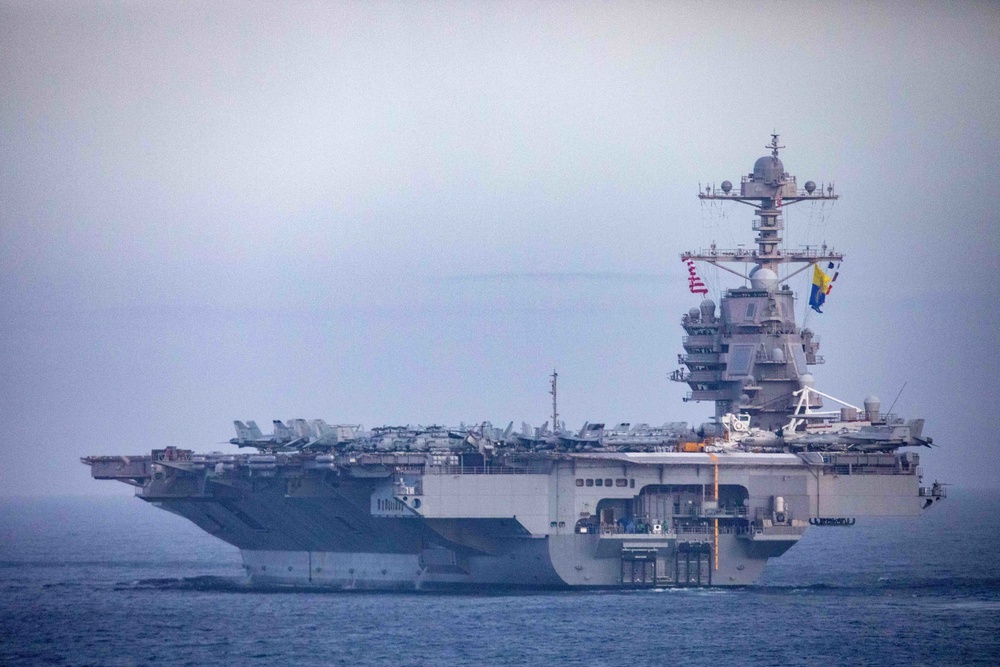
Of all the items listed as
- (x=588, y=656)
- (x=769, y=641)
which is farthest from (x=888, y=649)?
(x=588, y=656)

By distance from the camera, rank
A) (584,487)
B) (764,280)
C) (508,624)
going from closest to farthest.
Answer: (508,624) → (584,487) → (764,280)

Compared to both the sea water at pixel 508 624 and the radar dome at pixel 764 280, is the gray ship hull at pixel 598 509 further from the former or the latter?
the radar dome at pixel 764 280

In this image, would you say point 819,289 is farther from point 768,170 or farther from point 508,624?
point 508,624

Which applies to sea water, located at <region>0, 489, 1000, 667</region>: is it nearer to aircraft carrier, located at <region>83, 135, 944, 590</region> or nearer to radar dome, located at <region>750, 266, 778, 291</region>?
aircraft carrier, located at <region>83, 135, 944, 590</region>

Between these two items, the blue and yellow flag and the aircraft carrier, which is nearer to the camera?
the aircraft carrier

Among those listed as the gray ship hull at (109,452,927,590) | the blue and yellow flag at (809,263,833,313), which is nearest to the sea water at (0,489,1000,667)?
the gray ship hull at (109,452,927,590)

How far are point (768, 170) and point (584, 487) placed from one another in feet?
37.1

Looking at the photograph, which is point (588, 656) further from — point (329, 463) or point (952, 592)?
point (952, 592)

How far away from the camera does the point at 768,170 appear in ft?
150

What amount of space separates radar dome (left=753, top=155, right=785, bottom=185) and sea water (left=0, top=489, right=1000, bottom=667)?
1074 cm

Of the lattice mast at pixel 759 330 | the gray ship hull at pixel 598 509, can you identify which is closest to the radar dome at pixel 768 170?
the lattice mast at pixel 759 330

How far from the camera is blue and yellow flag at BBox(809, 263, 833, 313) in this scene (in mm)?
45875

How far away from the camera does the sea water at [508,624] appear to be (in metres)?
33.2

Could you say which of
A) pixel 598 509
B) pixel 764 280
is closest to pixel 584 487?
pixel 598 509
